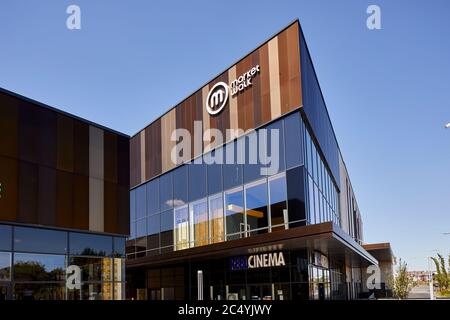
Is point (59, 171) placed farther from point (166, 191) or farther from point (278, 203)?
point (166, 191)

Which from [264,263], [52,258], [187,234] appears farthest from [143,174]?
[52,258]

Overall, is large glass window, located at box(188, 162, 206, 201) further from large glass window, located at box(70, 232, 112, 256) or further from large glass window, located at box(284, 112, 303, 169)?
large glass window, located at box(70, 232, 112, 256)

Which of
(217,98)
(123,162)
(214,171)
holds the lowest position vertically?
(123,162)

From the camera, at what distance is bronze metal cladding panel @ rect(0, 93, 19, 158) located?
17188mm

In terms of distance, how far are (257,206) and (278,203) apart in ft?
5.60

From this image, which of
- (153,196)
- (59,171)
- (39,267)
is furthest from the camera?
(153,196)

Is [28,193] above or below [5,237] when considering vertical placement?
above

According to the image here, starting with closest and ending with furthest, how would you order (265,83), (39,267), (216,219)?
(39,267), (265,83), (216,219)

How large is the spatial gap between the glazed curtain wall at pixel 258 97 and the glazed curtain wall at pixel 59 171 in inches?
336

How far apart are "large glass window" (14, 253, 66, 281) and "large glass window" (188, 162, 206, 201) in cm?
1461

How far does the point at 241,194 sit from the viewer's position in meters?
28.8

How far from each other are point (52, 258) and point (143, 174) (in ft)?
72.0

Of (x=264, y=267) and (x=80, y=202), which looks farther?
(x=264, y=267)

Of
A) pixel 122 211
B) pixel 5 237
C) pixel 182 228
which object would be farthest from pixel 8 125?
pixel 182 228
